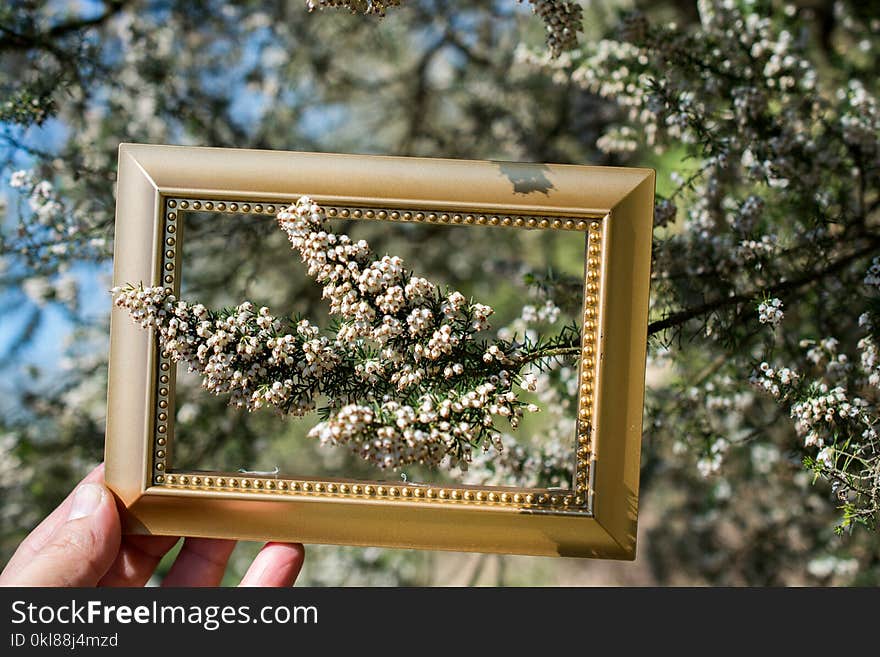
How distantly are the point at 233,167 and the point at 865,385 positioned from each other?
1.08m

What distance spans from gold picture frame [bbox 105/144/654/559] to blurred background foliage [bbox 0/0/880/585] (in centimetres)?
34

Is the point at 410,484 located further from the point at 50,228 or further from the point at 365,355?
the point at 50,228

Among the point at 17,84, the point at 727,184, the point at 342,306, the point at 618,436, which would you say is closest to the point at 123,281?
the point at 342,306

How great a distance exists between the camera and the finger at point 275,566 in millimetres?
1169

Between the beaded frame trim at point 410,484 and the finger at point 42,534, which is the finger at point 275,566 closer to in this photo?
the beaded frame trim at point 410,484

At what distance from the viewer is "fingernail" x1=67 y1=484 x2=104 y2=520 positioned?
1081 mm

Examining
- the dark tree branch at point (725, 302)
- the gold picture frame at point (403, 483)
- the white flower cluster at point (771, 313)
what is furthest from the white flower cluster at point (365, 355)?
the white flower cluster at point (771, 313)

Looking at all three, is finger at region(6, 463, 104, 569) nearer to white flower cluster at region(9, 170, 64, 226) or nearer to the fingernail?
the fingernail

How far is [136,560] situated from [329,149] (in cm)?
→ 149

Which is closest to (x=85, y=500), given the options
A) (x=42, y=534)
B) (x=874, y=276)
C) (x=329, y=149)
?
(x=42, y=534)

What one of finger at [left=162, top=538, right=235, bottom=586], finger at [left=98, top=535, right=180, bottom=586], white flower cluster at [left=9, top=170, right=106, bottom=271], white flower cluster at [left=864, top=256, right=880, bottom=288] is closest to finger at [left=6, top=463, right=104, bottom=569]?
finger at [left=98, top=535, right=180, bottom=586]

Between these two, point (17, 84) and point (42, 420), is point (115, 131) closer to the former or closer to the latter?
point (17, 84)

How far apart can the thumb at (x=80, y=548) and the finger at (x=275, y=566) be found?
23cm

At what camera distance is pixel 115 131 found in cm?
176
